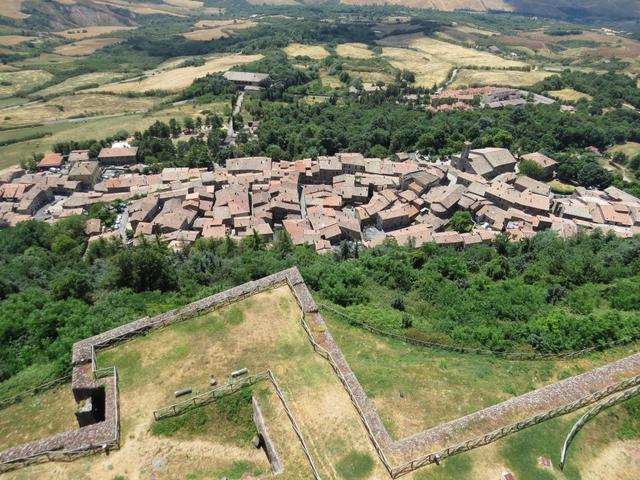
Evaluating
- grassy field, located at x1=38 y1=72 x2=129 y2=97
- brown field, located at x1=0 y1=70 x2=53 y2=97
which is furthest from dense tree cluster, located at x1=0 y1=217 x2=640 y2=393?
brown field, located at x1=0 y1=70 x2=53 y2=97

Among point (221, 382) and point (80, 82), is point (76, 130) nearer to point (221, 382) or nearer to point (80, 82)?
point (80, 82)

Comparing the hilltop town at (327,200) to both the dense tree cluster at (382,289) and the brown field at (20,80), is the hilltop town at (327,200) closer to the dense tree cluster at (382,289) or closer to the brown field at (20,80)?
the dense tree cluster at (382,289)

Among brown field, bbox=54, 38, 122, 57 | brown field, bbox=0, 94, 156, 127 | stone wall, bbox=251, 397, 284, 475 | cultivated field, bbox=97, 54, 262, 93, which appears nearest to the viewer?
stone wall, bbox=251, 397, 284, 475

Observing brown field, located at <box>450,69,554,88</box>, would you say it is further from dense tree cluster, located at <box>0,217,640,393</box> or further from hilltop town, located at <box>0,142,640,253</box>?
dense tree cluster, located at <box>0,217,640,393</box>

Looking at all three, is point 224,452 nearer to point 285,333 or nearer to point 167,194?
point 285,333

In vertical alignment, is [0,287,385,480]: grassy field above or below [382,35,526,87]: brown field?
above

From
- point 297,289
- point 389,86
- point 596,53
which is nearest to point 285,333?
point 297,289
